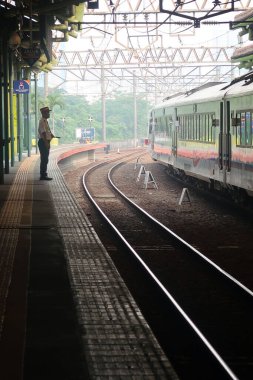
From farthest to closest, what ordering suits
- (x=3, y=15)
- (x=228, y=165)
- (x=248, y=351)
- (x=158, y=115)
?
(x=158, y=115)
(x=3, y=15)
(x=228, y=165)
(x=248, y=351)

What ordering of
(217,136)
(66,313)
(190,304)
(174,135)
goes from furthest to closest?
(174,135), (217,136), (190,304), (66,313)

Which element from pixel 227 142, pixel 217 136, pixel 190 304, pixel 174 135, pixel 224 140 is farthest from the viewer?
pixel 174 135

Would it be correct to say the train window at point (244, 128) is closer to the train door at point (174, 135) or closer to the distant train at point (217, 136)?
the distant train at point (217, 136)

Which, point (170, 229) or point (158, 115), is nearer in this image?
point (170, 229)

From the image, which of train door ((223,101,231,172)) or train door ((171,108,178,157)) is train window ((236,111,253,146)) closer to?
train door ((223,101,231,172))

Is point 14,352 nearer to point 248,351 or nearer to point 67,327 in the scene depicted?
point 67,327

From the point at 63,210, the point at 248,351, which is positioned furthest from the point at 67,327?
the point at 63,210

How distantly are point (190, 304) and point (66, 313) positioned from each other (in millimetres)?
1740

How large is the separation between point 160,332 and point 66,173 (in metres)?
28.1

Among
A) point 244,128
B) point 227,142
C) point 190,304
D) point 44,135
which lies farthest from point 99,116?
point 190,304

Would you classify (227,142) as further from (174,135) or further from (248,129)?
(174,135)

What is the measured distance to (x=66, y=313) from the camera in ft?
24.5

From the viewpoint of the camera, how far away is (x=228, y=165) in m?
18.1

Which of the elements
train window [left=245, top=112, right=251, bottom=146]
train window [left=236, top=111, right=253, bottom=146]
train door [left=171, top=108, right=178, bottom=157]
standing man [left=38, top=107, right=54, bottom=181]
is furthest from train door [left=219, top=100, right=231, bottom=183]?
train door [left=171, top=108, right=178, bottom=157]
